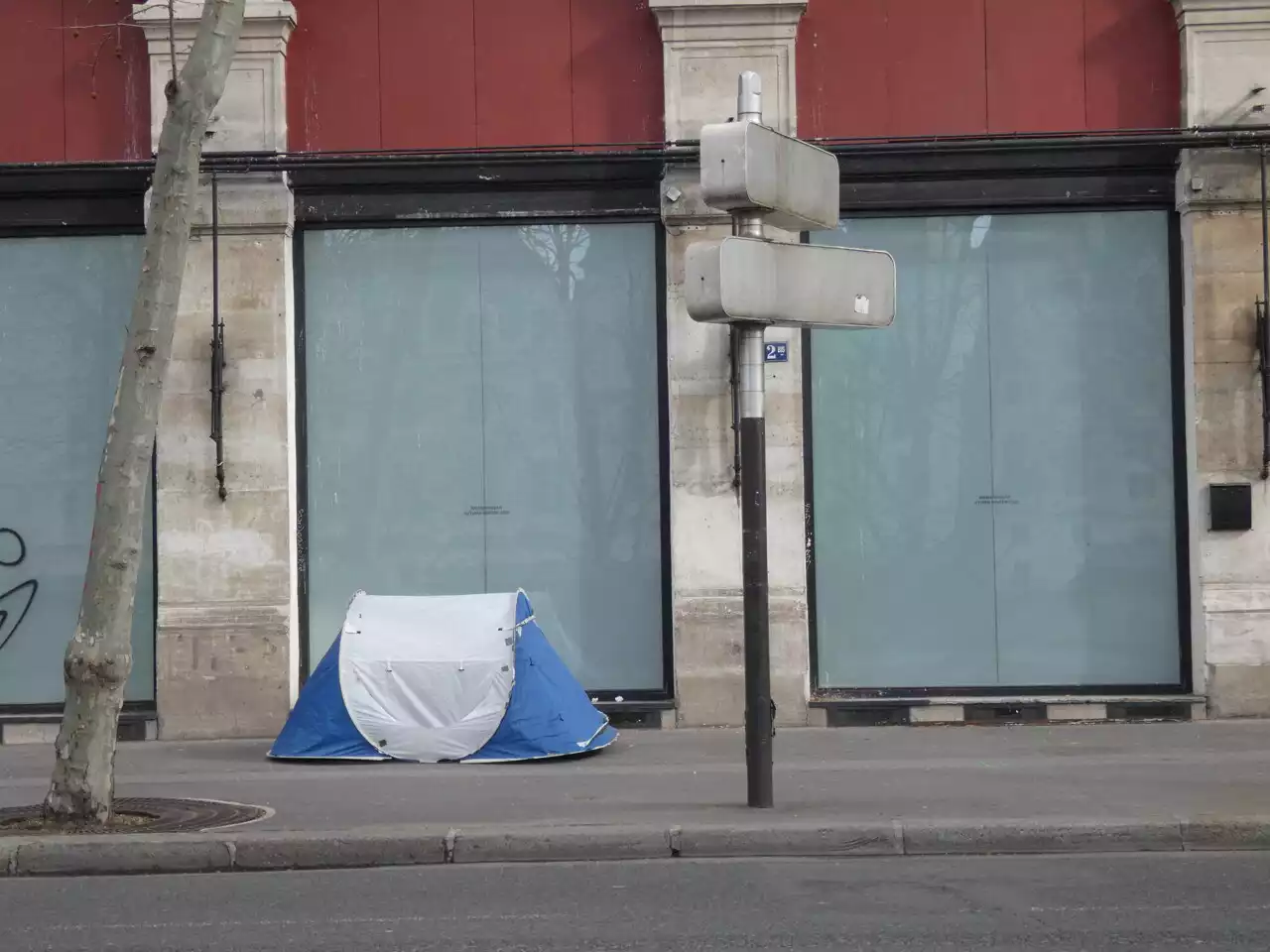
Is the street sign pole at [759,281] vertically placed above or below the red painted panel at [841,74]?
below

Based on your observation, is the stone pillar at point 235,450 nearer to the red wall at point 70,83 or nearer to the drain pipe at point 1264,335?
the red wall at point 70,83

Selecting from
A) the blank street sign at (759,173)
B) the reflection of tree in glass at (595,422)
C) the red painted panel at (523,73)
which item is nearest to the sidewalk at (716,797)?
the reflection of tree in glass at (595,422)

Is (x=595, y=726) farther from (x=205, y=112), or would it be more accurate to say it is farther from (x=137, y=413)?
(x=205, y=112)

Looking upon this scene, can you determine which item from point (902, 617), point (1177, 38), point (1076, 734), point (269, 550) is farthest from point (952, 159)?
point (269, 550)

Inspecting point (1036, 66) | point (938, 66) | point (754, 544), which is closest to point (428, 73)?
point (938, 66)

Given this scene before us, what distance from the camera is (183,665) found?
516 inches

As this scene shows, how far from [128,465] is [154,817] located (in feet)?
6.25

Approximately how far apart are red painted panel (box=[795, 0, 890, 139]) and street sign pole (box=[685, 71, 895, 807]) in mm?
3683

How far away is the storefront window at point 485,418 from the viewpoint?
13.5m

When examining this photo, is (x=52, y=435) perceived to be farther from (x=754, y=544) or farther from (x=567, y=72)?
(x=754, y=544)

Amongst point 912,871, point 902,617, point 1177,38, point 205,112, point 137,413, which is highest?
point 1177,38

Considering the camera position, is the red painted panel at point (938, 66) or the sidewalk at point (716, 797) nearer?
the sidewalk at point (716, 797)

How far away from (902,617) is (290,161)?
584 centimetres

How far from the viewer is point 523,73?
13.5 meters
